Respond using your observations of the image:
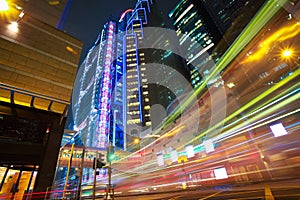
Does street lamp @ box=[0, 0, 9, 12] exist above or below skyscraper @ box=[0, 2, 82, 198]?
above

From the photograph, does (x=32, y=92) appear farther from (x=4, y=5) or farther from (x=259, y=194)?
(x=259, y=194)

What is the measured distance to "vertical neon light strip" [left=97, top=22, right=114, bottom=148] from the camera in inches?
3179

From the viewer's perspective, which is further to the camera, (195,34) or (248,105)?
(195,34)

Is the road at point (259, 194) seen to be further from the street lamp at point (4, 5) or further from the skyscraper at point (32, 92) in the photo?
the street lamp at point (4, 5)

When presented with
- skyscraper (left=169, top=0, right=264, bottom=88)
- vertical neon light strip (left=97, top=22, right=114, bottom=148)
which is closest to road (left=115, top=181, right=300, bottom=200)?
skyscraper (left=169, top=0, right=264, bottom=88)

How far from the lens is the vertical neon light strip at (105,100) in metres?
80.8

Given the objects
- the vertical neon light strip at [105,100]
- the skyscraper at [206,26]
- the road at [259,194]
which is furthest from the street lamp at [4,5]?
the vertical neon light strip at [105,100]

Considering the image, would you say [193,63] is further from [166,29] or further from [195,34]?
[166,29]

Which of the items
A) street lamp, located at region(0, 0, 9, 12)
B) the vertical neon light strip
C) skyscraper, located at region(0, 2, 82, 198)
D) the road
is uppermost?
the vertical neon light strip

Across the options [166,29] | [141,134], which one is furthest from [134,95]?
[166,29]

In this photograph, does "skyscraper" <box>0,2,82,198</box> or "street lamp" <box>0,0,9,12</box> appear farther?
"street lamp" <box>0,0,9,12</box>

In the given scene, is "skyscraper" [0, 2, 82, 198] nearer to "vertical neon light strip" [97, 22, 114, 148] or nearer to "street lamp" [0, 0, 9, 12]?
"street lamp" [0, 0, 9, 12]

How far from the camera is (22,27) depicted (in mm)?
8945

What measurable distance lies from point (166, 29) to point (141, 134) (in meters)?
90.4
